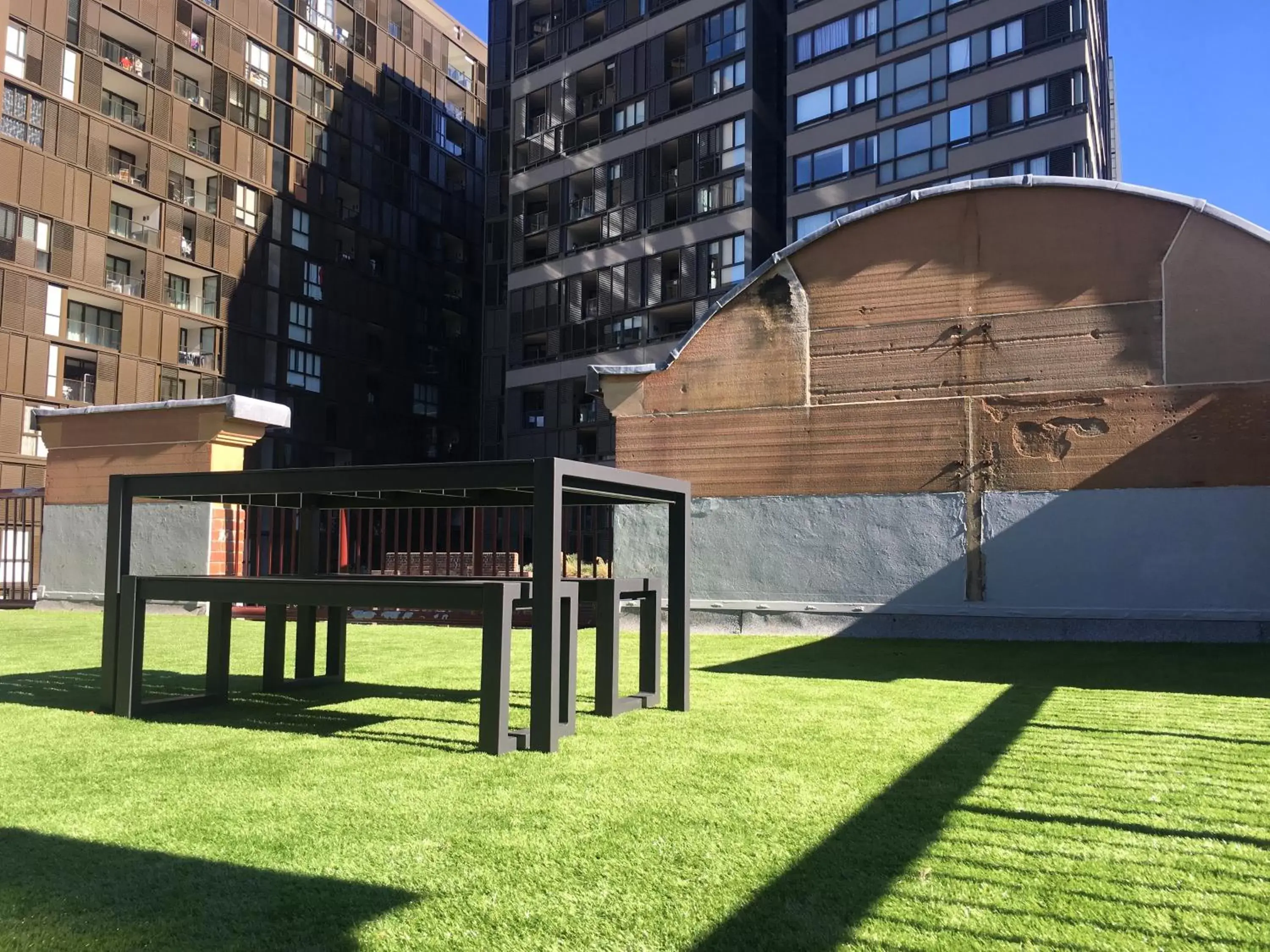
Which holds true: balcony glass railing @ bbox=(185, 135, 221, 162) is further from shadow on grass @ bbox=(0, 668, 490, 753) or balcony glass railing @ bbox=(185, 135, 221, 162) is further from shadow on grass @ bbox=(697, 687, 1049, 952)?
shadow on grass @ bbox=(697, 687, 1049, 952)

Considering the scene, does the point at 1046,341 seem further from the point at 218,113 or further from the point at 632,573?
the point at 218,113

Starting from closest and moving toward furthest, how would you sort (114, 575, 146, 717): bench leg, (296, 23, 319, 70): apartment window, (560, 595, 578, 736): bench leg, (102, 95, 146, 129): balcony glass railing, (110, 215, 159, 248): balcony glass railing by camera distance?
1. (560, 595, 578, 736): bench leg
2. (114, 575, 146, 717): bench leg
3. (102, 95, 146, 129): balcony glass railing
4. (110, 215, 159, 248): balcony glass railing
5. (296, 23, 319, 70): apartment window

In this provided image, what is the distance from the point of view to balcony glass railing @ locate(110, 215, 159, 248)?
3919 cm

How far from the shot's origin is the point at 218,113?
42.4 metres

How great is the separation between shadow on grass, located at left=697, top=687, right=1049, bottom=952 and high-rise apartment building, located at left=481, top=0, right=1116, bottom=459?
95.7 ft

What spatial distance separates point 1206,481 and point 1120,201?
10.1 feet

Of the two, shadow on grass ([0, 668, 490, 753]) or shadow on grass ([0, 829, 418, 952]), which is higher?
shadow on grass ([0, 668, 490, 753])

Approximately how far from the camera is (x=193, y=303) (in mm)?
41594

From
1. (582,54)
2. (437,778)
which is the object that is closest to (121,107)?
(582,54)

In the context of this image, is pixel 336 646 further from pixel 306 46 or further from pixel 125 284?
pixel 306 46

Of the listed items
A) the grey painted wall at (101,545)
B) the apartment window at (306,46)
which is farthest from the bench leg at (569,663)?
the apartment window at (306,46)

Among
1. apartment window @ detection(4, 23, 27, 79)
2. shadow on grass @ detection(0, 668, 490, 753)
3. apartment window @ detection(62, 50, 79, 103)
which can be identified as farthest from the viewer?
apartment window @ detection(62, 50, 79, 103)

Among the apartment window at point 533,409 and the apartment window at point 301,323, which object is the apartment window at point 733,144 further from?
the apartment window at point 301,323

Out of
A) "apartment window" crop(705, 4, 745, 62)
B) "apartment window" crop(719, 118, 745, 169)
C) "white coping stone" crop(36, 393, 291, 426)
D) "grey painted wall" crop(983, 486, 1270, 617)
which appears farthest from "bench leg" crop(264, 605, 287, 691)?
"apartment window" crop(705, 4, 745, 62)
